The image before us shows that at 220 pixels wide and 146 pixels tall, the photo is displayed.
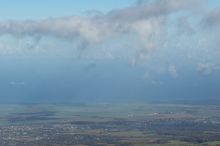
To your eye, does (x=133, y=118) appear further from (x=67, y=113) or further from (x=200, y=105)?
(x=200, y=105)

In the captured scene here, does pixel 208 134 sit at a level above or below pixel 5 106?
below

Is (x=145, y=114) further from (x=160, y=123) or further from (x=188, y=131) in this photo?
(x=188, y=131)

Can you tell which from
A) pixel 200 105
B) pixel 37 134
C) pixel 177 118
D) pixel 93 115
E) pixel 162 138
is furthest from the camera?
pixel 200 105

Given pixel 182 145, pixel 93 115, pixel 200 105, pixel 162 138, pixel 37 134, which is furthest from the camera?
pixel 200 105

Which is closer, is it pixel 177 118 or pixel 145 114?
pixel 177 118

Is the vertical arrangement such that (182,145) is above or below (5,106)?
below

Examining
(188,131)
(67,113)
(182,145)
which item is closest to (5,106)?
(67,113)

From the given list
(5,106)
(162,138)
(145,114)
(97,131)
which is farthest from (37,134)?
(5,106)

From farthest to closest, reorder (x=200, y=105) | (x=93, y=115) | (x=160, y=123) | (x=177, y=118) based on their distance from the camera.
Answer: (x=200, y=105), (x=93, y=115), (x=177, y=118), (x=160, y=123)

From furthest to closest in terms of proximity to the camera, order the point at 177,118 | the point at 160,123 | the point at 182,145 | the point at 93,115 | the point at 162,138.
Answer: the point at 93,115 → the point at 177,118 → the point at 160,123 → the point at 162,138 → the point at 182,145
